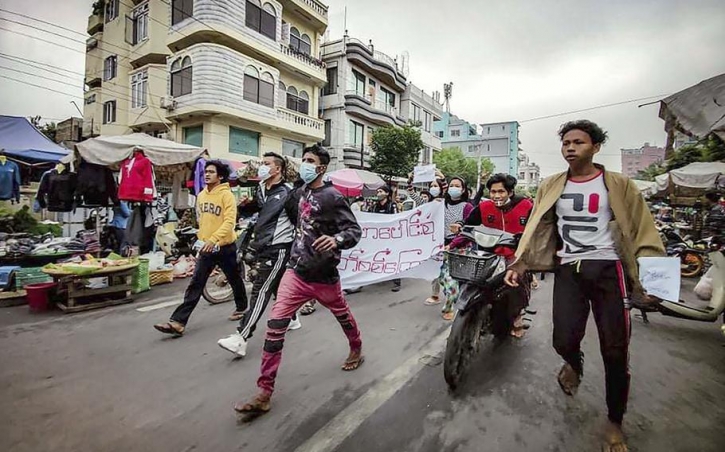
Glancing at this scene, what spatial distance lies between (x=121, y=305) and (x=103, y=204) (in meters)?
2.84

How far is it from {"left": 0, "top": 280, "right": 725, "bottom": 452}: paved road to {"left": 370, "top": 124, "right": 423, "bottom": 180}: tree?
64.4ft

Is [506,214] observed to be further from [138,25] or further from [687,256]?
[138,25]

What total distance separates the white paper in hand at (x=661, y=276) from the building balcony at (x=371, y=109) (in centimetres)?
2371

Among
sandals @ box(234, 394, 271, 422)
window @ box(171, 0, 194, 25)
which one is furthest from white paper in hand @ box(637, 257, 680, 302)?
window @ box(171, 0, 194, 25)

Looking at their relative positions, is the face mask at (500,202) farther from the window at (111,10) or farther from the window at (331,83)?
the window at (111,10)

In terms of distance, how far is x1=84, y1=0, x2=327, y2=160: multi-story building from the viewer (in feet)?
55.0

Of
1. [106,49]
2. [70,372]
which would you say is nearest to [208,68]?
[106,49]

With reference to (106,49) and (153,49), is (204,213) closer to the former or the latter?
(153,49)

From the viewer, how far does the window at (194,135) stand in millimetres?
17513

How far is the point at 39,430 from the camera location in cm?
242

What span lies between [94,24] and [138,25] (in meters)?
6.13

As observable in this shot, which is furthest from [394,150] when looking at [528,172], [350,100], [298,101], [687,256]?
Answer: [528,172]

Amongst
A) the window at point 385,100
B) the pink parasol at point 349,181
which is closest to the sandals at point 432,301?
the pink parasol at point 349,181

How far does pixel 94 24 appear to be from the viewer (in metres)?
23.0
